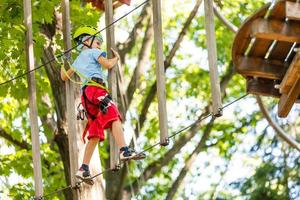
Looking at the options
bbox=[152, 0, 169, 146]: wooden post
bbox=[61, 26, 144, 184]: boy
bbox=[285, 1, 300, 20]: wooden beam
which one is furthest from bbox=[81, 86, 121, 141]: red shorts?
bbox=[285, 1, 300, 20]: wooden beam

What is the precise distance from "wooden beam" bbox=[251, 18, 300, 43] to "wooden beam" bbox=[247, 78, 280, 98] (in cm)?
81

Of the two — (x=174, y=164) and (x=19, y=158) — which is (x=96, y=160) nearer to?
(x=19, y=158)

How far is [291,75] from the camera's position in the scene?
809 cm

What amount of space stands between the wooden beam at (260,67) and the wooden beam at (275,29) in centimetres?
48

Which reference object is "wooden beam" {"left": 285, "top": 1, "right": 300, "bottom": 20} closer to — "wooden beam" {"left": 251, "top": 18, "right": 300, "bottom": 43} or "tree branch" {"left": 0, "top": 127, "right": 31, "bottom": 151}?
"wooden beam" {"left": 251, "top": 18, "right": 300, "bottom": 43}

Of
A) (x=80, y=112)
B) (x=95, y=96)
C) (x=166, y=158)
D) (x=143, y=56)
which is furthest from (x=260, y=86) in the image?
(x=143, y=56)

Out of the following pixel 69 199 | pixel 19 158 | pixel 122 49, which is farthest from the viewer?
pixel 122 49

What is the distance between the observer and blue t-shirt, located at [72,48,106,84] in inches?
331

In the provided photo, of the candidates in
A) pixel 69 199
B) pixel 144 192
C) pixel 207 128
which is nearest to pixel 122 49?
pixel 207 128

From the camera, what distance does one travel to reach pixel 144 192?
16.7 m

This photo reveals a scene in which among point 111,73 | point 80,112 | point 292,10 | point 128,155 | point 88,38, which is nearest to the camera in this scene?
point 292,10

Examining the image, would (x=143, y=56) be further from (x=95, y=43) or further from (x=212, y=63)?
(x=212, y=63)

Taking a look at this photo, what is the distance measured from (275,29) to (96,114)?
1560 millimetres

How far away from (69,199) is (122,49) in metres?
3.93
